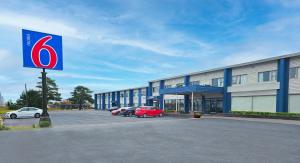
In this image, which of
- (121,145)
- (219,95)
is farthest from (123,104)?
(121,145)

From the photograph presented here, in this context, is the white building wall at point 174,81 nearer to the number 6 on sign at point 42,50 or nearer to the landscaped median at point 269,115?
the landscaped median at point 269,115

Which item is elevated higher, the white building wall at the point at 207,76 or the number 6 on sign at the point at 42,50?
the number 6 on sign at the point at 42,50

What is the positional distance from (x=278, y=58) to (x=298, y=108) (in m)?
6.21

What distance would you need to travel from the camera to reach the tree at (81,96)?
10944 centimetres

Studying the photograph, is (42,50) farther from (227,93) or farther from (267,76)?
(227,93)

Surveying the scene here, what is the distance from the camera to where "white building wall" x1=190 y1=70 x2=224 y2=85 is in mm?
40953

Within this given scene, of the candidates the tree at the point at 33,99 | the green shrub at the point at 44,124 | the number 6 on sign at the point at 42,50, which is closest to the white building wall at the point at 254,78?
the number 6 on sign at the point at 42,50

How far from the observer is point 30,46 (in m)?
18.3

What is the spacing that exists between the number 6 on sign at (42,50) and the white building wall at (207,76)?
2765 cm

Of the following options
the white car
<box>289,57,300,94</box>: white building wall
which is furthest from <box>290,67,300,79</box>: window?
the white car

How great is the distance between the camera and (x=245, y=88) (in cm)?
3547

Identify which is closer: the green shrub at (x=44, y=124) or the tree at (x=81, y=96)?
the green shrub at (x=44, y=124)

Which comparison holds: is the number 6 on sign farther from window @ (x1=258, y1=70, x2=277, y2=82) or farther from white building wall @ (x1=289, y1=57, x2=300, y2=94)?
window @ (x1=258, y1=70, x2=277, y2=82)

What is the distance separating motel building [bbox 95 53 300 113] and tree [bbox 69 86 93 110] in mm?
62453
